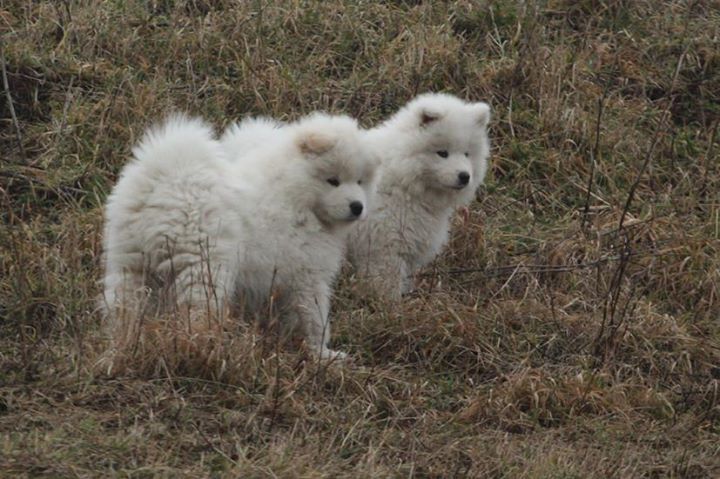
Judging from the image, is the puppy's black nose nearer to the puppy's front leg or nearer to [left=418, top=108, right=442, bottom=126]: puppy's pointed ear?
the puppy's front leg

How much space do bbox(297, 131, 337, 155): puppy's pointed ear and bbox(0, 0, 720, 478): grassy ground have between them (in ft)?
2.90

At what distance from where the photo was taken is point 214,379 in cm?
610

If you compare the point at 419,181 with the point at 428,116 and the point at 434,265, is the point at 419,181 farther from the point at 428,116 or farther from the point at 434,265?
the point at 434,265

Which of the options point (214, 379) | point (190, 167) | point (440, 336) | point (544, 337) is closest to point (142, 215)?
point (190, 167)

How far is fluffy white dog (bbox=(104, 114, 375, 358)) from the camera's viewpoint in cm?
667

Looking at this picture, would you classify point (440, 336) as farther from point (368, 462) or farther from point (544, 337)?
point (368, 462)

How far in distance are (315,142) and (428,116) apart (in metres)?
1.29

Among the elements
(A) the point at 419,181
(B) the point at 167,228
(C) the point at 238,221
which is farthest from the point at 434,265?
(B) the point at 167,228

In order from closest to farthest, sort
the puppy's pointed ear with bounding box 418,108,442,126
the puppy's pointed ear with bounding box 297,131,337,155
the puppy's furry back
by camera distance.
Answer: the puppy's furry back, the puppy's pointed ear with bounding box 297,131,337,155, the puppy's pointed ear with bounding box 418,108,442,126

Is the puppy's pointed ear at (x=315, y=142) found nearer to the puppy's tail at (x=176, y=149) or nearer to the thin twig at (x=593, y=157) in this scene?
the puppy's tail at (x=176, y=149)

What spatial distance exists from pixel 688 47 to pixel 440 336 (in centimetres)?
454

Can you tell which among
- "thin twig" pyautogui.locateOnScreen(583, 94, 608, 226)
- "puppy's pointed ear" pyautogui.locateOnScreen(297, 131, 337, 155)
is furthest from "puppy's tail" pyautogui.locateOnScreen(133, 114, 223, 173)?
"thin twig" pyautogui.locateOnScreen(583, 94, 608, 226)

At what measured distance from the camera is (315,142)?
7.29 meters

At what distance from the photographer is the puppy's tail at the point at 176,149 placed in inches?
266
